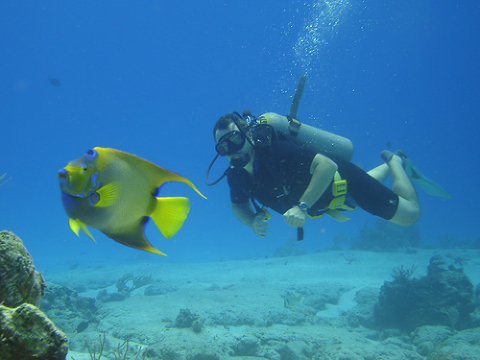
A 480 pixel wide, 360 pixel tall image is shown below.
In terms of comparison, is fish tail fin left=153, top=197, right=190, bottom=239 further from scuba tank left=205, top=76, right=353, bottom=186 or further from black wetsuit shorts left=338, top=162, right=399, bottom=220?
black wetsuit shorts left=338, top=162, right=399, bottom=220

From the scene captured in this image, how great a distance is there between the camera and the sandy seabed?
5.37 metres

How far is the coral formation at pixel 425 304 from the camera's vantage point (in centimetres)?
718

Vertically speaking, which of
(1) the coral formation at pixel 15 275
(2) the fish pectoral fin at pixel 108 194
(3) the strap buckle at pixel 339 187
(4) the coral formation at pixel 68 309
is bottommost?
(4) the coral formation at pixel 68 309

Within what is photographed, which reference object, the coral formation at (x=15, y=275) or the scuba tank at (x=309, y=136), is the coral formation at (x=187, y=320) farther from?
the coral formation at (x=15, y=275)

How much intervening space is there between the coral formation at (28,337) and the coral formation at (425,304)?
345 inches

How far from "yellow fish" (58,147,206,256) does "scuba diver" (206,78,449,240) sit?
2.41 meters

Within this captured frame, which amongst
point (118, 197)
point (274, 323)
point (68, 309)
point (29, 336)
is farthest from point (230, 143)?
point (68, 309)

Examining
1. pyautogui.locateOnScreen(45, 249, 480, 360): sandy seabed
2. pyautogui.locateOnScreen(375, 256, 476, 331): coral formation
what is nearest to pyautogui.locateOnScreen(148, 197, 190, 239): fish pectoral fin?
pyautogui.locateOnScreen(45, 249, 480, 360): sandy seabed

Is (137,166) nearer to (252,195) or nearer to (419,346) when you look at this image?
(252,195)

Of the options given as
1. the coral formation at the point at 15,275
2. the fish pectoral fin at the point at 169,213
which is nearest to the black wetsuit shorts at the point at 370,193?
the fish pectoral fin at the point at 169,213

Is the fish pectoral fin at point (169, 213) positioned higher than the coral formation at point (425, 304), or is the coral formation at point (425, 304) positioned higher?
the coral formation at point (425, 304)

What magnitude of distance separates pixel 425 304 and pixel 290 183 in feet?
21.2

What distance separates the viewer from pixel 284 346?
5.51 m

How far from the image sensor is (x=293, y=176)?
13.4ft
